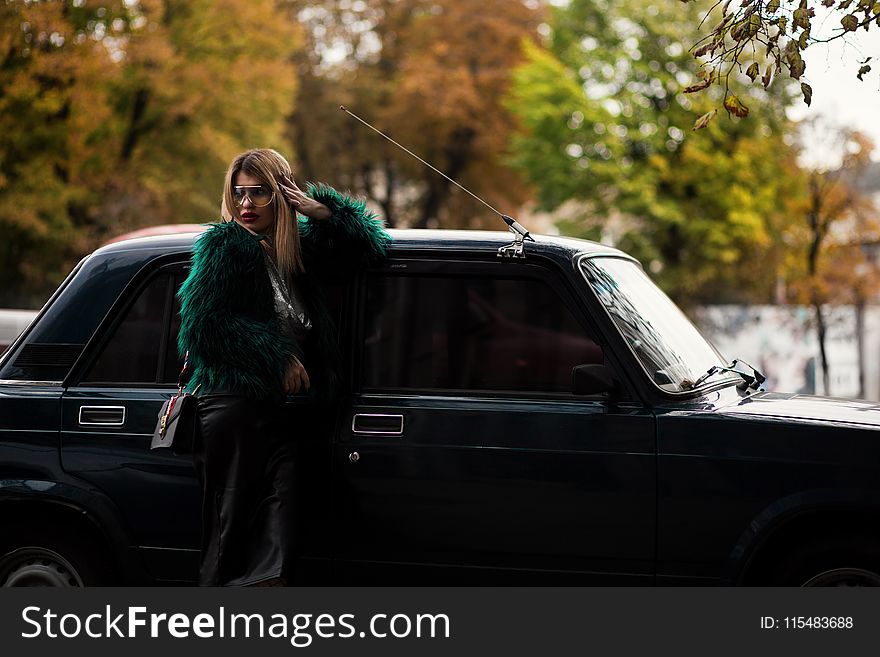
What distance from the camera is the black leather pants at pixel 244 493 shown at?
14.5 ft

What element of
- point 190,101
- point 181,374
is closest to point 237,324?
point 181,374

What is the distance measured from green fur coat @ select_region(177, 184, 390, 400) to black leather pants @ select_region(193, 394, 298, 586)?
10cm

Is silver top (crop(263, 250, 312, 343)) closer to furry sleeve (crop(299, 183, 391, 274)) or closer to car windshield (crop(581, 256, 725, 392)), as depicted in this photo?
furry sleeve (crop(299, 183, 391, 274))

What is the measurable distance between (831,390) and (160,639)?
28.1 m

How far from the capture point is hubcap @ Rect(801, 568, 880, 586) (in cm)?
438

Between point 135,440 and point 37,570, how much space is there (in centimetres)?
73

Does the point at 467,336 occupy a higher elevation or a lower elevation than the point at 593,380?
higher

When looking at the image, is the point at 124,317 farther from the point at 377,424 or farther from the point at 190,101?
the point at 190,101

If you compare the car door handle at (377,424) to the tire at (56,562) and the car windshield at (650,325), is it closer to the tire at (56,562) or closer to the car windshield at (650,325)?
the car windshield at (650,325)

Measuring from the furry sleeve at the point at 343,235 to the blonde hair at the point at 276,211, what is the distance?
0.12 metres


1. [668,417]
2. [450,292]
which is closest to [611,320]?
[668,417]

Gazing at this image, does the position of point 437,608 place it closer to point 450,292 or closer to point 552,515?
point 552,515

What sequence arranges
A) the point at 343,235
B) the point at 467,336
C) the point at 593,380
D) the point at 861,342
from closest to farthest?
1. the point at 593,380
2. the point at 343,235
3. the point at 467,336
4. the point at 861,342

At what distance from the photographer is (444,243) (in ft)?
16.1
